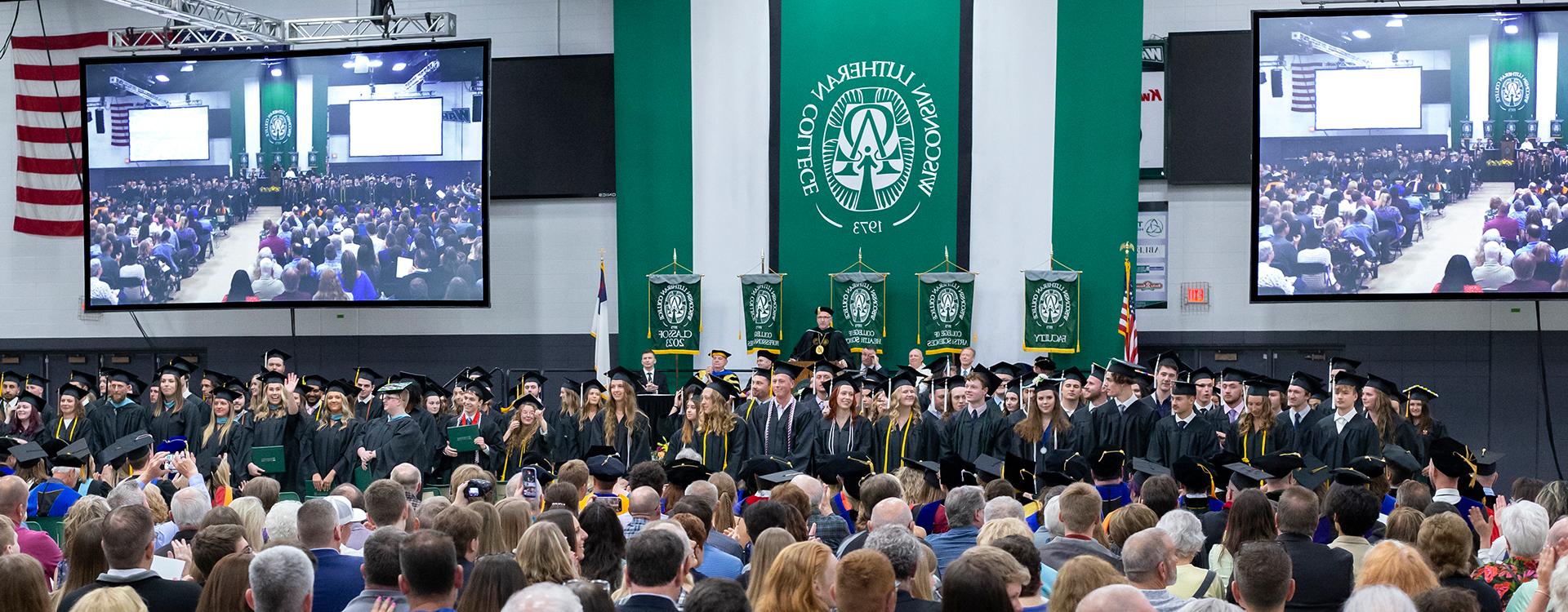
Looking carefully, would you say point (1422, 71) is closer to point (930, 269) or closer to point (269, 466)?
point (930, 269)

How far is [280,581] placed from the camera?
423 cm

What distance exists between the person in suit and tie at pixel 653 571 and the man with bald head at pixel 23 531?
307 centimetres

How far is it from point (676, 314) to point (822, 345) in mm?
2149

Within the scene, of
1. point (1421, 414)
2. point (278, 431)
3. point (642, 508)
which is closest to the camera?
point (642, 508)

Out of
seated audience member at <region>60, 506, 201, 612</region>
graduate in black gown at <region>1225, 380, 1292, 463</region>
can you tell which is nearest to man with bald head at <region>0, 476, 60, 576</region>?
seated audience member at <region>60, 506, 201, 612</region>

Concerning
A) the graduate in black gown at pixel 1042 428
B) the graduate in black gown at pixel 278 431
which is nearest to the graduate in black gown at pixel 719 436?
the graduate in black gown at pixel 1042 428

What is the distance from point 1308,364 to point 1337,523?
11938 mm

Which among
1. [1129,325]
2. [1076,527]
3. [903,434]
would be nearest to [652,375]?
[1129,325]

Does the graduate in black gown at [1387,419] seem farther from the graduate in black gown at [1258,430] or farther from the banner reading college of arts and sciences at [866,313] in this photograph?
the banner reading college of arts and sciences at [866,313]

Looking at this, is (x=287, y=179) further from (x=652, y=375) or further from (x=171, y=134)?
(x=652, y=375)

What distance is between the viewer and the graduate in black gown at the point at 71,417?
14.0 meters

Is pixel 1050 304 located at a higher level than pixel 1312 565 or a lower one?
higher

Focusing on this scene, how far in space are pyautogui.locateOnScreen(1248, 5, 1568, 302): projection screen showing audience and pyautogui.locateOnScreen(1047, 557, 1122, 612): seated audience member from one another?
12.0 metres

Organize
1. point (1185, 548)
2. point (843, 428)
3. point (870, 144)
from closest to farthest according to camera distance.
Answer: point (1185, 548) → point (843, 428) → point (870, 144)
